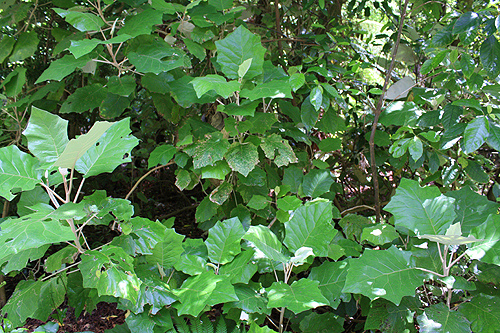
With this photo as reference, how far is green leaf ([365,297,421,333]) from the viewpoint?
121cm

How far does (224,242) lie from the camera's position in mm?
1287

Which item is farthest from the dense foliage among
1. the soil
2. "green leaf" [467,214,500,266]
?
the soil

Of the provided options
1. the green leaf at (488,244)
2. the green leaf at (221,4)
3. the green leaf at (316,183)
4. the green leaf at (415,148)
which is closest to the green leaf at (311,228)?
the green leaf at (316,183)

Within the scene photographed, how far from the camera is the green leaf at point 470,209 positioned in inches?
51.0

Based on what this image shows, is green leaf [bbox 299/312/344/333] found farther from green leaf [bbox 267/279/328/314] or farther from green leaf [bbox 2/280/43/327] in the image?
green leaf [bbox 2/280/43/327]

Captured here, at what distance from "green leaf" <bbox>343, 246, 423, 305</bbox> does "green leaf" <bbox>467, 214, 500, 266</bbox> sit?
187 mm

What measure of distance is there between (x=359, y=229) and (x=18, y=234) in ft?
4.84

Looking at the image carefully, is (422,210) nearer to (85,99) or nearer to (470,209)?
(470,209)

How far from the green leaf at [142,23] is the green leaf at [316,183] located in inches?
39.7

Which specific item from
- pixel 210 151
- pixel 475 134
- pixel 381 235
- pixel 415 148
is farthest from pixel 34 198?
pixel 475 134

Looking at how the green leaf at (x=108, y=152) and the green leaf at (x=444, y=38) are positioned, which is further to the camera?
the green leaf at (x=444, y=38)

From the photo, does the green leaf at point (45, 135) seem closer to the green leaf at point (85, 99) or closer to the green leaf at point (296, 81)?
the green leaf at point (85, 99)

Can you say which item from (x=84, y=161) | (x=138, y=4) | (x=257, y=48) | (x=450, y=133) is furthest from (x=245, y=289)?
(x=138, y=4)

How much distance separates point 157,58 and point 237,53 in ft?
1.20
